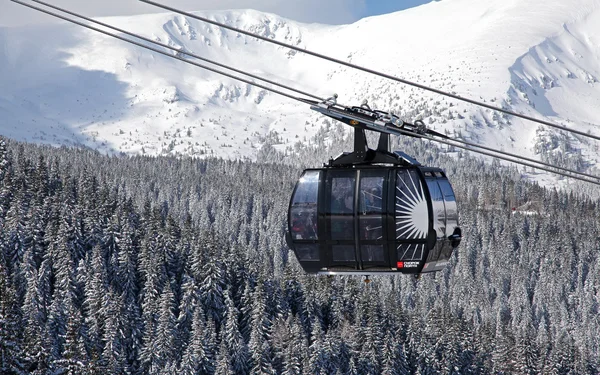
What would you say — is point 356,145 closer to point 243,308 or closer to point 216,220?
point 243,308

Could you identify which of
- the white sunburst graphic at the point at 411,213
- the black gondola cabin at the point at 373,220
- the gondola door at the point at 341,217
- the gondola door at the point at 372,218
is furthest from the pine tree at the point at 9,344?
the white sunburst graphic at the point at 411,213

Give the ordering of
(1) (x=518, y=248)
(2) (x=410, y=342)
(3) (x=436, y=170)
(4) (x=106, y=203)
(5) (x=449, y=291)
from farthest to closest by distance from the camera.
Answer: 1. (1) (x=518, y=248)
2. (5) (x=449, y=291)
3. (4) (x=106, y=203)
4. (2) (x=410, y=342)
5. (3) (x=436, y=170)

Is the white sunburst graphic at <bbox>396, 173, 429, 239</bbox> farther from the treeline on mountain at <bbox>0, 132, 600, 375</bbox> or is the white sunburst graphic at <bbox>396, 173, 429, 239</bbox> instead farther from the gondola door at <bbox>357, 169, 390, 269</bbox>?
the treeline on mountain at <bbox>0, 132, 600, 375</bbox>

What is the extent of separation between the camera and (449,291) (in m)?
162

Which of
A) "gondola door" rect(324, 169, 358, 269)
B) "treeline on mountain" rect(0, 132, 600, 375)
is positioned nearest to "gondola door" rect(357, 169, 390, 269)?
"gondola door" rect(324, 169, 358, 269)

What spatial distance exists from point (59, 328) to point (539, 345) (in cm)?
5684

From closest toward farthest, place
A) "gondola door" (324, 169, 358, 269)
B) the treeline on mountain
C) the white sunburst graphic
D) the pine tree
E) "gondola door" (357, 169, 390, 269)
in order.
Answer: the white sunburst graphic
"gondola door" (357, 169, 390, 269)
"gondola door" (324, 169, 358, 269)
the pine tree
the treeline on mountain

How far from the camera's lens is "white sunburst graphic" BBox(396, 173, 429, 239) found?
21953mm

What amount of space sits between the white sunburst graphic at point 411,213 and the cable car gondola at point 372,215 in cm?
2

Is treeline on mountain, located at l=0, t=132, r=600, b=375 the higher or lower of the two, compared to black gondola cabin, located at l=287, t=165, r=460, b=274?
lower

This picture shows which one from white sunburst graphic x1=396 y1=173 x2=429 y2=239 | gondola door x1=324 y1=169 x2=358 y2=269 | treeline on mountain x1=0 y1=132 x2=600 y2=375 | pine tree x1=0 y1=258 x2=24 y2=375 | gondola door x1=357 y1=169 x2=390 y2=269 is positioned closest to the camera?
white sunburst graphic x1=396 y1=173 x2=429 y2=239

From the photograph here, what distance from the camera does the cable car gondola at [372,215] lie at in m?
22.1

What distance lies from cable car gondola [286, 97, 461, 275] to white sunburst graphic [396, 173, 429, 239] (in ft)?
0.08

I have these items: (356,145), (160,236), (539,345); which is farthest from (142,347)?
(356,145)
